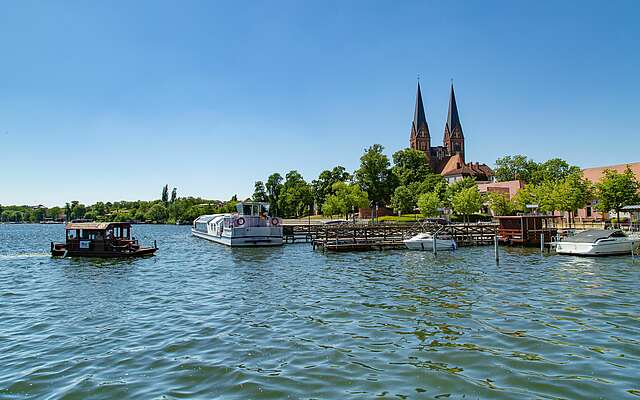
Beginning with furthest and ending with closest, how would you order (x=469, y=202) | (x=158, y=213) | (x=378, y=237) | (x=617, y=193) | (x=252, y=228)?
(x=158, y=213) → (x=469, y=202) → (x=617, y=193) → (x=378, y=237) → (x=252, y=228)

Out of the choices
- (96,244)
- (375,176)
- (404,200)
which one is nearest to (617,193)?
(404,200)

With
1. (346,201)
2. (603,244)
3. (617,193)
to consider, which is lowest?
(603,244)

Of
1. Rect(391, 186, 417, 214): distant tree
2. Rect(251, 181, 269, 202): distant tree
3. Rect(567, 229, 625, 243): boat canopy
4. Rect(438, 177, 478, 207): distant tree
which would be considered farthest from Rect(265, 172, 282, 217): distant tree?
Rect(567, 229, 625, 243): boat canopy

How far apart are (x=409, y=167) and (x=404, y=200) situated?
20.7 m

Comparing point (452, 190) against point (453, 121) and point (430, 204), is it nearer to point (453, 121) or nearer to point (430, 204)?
point (430, 204)

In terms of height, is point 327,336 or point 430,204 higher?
point 430,204

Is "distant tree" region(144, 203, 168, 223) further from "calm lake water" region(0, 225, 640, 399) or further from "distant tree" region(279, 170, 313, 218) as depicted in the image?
"calm lake water" region(0, 225, 640, 399)

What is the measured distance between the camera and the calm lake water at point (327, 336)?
9.75m

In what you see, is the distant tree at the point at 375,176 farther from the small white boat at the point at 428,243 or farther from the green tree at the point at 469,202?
the small white boat at the point at 428,243

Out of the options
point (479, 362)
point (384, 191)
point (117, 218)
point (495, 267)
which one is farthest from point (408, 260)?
point (117, 218)

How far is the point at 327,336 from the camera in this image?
13.4 m

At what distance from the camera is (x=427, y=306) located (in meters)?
17.4

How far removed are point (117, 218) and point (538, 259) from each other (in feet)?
587

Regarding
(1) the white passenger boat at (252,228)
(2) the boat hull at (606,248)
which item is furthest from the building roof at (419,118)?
(2) the boat hull at (606,248)
